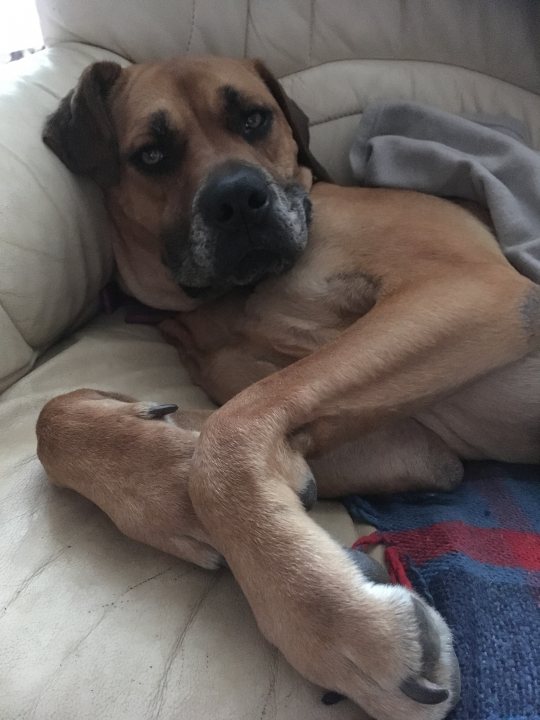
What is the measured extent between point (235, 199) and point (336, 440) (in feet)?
1.81

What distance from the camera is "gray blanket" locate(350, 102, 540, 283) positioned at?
1.51 m

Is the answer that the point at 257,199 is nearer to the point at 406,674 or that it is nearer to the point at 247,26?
the point at 247,26

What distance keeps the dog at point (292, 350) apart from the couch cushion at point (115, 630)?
4 centimetres

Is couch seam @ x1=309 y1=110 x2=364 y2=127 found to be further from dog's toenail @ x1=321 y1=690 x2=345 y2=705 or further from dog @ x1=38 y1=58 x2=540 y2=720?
dog's toenail @ x1=321 y1=690 x2=345 y2=705

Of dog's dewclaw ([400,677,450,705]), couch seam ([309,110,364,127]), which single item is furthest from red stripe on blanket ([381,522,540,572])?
couch seam ([309,110,364,127])

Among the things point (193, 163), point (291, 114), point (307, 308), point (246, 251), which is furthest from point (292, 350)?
point (291, 114)

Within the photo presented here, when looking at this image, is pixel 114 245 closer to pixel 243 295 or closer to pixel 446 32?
pixel 243 295

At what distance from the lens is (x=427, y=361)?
117cm

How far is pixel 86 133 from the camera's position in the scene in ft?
5.12

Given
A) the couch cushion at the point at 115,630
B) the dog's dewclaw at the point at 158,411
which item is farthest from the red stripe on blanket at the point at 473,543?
the dog's dewclaw at the point at 158,411

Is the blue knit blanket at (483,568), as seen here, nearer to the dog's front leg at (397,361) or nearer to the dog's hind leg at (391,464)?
the dog's hind leg at (391,464)

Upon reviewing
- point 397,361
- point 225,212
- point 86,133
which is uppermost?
point 86,133

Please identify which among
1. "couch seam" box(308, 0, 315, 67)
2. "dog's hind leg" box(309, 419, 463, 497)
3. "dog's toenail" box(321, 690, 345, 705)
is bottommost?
"dog's hind leg" box(309, 419, 463, 497)

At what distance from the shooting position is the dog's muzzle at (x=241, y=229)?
1.41 metres
